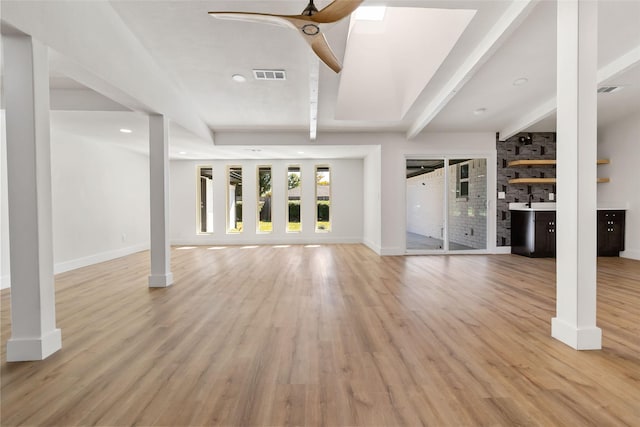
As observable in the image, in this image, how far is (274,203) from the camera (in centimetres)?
864

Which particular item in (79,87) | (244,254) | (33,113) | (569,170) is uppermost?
(79,87)

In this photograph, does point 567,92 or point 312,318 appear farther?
point 312,318

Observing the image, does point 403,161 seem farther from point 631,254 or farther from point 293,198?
point 631,254

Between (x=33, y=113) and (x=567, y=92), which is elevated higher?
(x=567, y=92)

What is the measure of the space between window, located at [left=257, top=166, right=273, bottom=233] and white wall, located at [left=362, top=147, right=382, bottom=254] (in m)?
2.73

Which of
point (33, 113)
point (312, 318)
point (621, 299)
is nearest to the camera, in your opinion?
point (33, 113)

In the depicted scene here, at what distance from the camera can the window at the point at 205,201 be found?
28.4ft

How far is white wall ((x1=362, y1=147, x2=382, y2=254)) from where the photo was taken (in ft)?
22.2

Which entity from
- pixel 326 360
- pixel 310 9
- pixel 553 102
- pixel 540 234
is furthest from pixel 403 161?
pixel 326 360

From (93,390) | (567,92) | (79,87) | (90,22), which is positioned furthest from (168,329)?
(567,92)

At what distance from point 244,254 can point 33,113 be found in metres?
5.00

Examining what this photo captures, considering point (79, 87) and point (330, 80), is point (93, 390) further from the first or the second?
point (330, 80)

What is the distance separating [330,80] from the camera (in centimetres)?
423

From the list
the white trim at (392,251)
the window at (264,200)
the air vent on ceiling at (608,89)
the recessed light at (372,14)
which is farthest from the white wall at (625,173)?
the window at (264,200)
